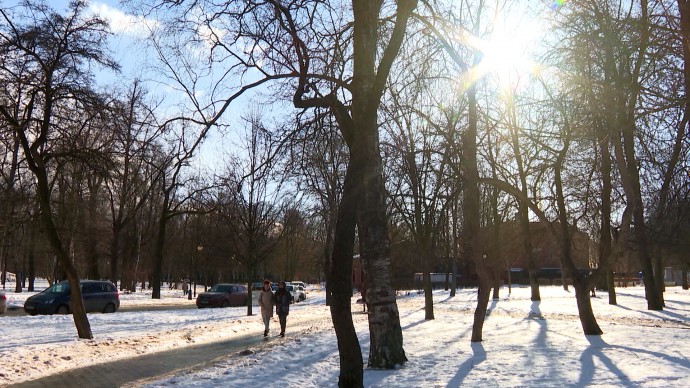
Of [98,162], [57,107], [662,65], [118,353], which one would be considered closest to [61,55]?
[57,107]

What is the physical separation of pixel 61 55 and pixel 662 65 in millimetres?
12814

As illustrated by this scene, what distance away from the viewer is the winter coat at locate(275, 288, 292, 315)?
18.3m

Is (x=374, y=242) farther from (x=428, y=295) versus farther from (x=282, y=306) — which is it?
(x=428, y=295)

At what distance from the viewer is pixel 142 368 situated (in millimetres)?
12141

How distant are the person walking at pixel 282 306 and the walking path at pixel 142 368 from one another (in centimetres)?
140

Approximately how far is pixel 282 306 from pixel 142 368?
6.65 metres

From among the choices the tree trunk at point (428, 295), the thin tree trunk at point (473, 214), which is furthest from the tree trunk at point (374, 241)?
the tree trunk at point (428, 295)

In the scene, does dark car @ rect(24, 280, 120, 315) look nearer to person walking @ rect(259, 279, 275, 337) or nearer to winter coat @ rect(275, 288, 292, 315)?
person walking @ rect(259, 279, 275, 337)

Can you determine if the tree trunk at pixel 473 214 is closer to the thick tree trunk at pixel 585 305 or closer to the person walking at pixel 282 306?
the thick tree trunk at pixel 585 305

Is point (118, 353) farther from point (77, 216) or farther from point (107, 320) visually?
point (77, 216)

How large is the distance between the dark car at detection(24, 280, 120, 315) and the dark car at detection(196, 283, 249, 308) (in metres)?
6.67

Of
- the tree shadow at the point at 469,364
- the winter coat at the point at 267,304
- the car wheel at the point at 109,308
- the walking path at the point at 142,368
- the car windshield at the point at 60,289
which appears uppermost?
the car windshield at the point at 60,289

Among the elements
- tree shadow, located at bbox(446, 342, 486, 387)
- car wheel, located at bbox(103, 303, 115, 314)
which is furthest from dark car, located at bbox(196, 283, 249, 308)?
tree shadow, located at bbox(446, 342, 486, 387)

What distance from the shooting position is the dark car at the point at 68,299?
2523 centimetres
